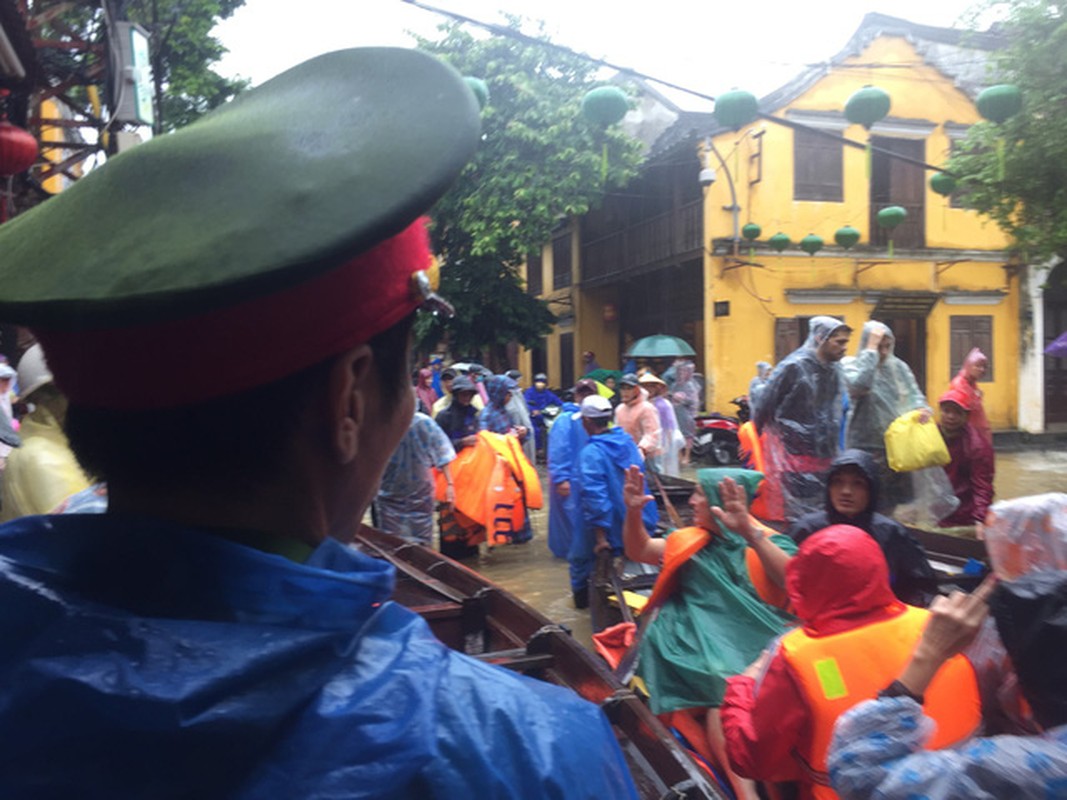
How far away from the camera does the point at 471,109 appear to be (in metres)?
0.69

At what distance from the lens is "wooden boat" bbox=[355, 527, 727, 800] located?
6.32ft

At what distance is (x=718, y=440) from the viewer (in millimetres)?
13625

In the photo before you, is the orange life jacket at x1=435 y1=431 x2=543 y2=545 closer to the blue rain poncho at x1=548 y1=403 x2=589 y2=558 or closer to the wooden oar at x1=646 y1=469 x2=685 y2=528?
the blue rain poncho at x1=548 y1=403 x2=589 y2=558

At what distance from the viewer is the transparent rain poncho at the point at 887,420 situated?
223 inches

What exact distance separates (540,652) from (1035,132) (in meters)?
8.67

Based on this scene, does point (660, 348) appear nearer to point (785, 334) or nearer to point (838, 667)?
point (785, 334)

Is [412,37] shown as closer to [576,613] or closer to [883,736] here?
[576,613]

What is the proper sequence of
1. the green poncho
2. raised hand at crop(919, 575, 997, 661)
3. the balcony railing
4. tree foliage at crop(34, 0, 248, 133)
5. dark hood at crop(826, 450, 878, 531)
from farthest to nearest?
the balcony railing
tree foliage at crop(34, 0, 248, 133)
dark hood at crop(826, 450, 878, 531)
the green poncho
raised hand at crop(919, 575, 997, 661)

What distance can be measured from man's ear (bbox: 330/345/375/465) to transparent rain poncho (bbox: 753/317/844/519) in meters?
4.76

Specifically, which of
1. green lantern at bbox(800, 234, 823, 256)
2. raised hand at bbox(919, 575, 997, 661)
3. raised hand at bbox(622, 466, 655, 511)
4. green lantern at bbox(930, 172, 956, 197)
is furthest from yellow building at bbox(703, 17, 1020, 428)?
raised hand at bbox(919, 575, 997, 661)

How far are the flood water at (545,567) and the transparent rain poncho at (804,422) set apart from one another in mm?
1694

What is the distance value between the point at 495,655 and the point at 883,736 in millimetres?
1249

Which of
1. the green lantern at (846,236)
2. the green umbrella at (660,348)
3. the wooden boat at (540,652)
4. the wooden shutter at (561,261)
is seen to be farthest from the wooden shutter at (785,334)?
the wooden boat at (540,652)

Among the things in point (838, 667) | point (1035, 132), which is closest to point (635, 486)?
point (838, 667)
